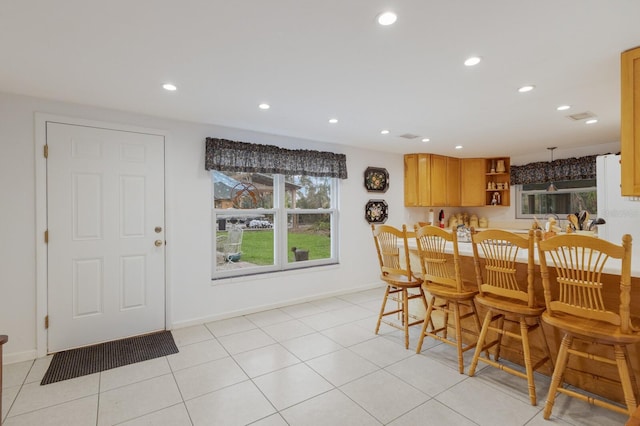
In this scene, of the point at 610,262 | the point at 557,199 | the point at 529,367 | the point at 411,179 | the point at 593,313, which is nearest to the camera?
the point at 593,313

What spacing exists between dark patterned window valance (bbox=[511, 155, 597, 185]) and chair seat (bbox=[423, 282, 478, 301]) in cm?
358

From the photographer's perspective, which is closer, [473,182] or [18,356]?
[18,356]

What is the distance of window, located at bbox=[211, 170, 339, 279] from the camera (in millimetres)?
3863

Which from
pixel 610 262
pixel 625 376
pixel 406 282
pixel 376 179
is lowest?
pixel 625 376

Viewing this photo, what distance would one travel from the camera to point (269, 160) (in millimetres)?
3977

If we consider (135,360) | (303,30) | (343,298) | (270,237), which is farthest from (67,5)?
(343,298)

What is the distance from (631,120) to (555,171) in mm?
3679

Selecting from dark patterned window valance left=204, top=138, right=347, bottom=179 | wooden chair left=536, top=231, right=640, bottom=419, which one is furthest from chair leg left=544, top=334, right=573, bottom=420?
dark patterned window valance left=204, top=138, right=347, bottom=179

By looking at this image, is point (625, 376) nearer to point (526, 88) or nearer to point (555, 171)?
point (526, 88)

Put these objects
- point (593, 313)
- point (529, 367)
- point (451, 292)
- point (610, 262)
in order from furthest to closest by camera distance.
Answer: point (451, 292) < point (529, 367) < point (610, 262) < point (593, 313)

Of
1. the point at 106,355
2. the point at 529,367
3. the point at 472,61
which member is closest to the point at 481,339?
the point at 529,367

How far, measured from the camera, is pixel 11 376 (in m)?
2.45

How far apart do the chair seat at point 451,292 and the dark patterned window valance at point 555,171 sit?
11.7 ft

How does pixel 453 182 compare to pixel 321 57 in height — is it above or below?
below
